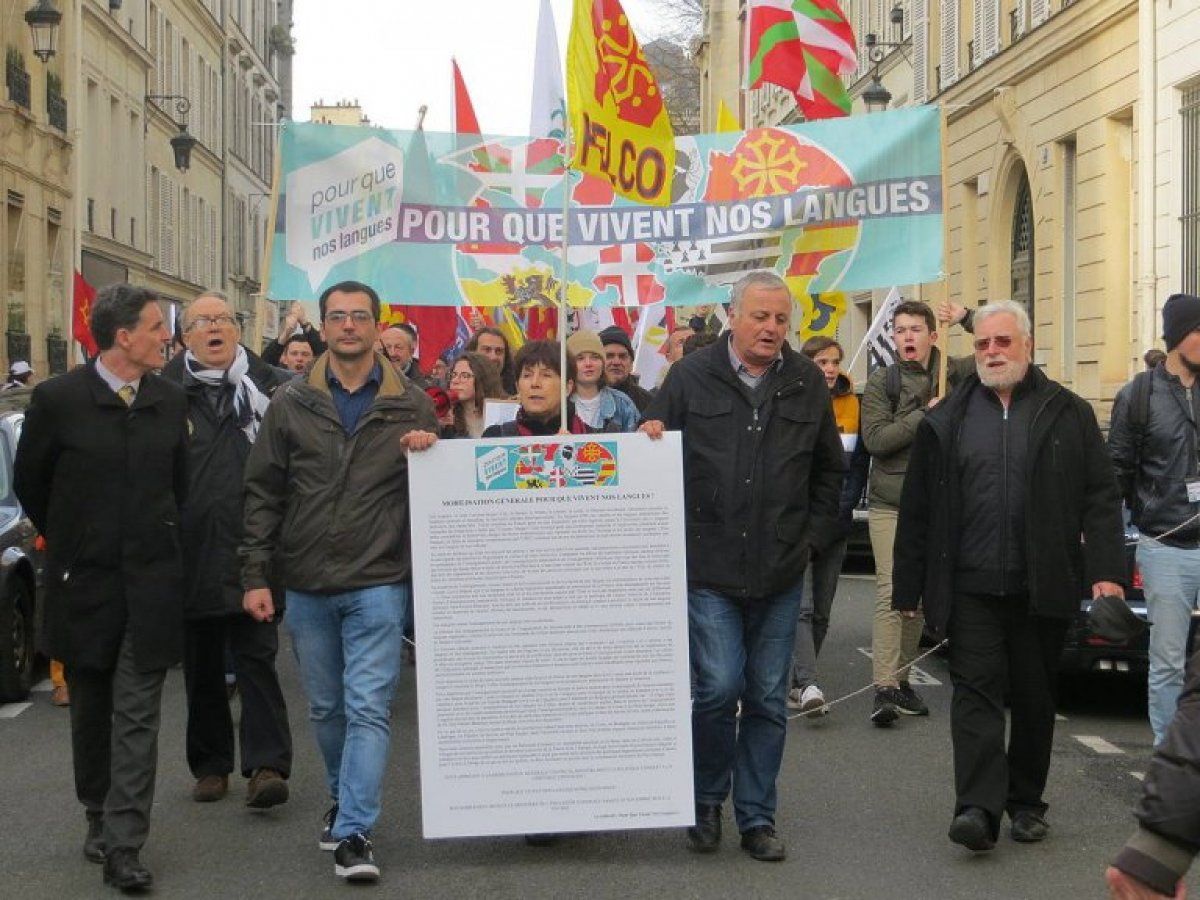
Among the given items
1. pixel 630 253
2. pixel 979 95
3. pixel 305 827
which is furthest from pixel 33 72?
pixel 305 827

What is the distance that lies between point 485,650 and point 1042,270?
832 inches

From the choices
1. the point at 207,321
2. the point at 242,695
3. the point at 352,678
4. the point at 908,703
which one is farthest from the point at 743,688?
the point at 908,703

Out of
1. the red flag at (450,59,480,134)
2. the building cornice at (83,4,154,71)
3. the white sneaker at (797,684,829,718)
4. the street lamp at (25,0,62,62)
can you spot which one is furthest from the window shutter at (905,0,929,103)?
the white sneaker at (797,684,829,718)

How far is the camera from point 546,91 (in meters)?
12.6

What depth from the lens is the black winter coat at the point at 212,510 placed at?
762 cm

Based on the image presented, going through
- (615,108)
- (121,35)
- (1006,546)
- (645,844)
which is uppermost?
(121,35)

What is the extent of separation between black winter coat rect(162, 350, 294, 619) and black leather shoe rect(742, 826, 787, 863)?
1.95m

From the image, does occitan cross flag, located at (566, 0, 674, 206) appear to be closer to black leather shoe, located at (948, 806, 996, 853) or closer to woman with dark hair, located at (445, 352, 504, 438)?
woman with dark hair, located at (445, 352, 504, 438)

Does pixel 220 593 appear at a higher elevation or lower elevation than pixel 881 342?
lower

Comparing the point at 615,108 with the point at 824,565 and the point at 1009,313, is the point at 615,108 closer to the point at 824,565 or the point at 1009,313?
the point at 1009,313

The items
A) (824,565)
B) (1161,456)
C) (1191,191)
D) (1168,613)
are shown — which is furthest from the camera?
(1191,191)

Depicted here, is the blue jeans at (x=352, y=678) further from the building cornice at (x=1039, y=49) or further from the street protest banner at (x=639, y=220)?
the building cornice at (x=1039, y=49)

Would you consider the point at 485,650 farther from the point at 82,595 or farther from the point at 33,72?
the point at 33,72

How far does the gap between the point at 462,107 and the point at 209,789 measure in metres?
8.70
